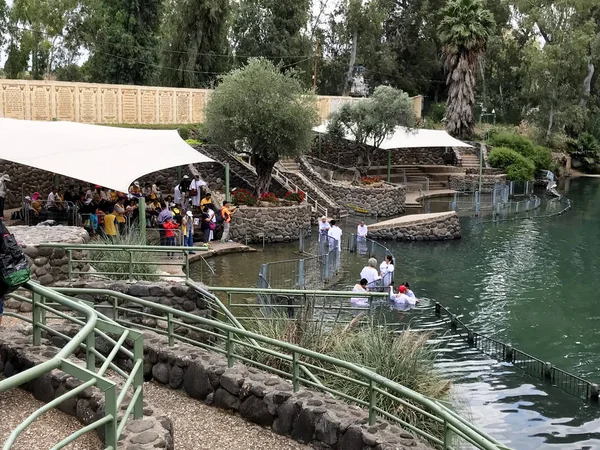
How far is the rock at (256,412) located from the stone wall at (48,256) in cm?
543

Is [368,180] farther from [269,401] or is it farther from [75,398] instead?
[75,398]

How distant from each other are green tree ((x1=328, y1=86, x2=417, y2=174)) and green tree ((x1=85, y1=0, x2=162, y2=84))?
50.5ft

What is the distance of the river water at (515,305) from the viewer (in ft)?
39.7

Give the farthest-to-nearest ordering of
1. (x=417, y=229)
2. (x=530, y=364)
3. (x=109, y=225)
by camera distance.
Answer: (x=417, y=229), (x=109, y=225), (x=530, y=364)

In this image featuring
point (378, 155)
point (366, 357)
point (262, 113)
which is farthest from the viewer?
point (378, 155)

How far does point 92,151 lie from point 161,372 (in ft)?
39.1

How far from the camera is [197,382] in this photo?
8789 mm

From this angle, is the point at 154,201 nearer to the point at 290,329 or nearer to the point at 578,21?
the point at 290,329

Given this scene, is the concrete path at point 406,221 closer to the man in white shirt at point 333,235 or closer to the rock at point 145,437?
the man in white shirt at point 333,235

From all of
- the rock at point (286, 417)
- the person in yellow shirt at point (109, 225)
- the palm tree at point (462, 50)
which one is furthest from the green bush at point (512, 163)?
the rock at point (286, 417)

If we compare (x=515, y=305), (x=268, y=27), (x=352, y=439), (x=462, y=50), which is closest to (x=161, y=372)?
(x=352, y=439)

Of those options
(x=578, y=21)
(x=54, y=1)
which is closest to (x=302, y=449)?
Result: (x=54, y=1)

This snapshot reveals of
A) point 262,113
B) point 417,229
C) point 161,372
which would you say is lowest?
point 417,229

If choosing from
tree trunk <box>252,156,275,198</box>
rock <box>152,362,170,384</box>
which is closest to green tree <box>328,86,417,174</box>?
tree trunk <box>252,156,275,198</box>
